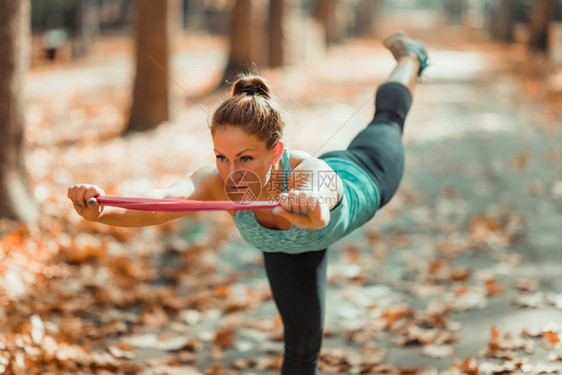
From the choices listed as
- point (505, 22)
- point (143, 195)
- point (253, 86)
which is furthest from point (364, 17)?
point (143, 195)

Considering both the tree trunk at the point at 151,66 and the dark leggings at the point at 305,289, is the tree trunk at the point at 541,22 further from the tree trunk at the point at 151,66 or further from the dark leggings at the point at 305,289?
the dark leggings at the point at 305,289

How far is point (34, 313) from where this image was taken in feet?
13.9

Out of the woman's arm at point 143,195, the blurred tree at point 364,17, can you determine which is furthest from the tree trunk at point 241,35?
the blurred tree at point 364,17

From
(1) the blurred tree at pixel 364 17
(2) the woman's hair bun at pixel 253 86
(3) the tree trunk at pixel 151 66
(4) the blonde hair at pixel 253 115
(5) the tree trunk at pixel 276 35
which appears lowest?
(4) the blonde hair at pixel 253 115

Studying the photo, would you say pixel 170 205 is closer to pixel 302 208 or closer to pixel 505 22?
pixel 302 208

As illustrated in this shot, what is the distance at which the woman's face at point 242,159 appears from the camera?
239cm

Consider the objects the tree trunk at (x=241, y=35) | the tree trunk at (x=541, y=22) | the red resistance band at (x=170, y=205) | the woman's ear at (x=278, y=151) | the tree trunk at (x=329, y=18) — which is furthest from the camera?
the tree trunk at (x=329, y=18)

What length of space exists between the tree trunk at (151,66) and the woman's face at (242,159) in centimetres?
718

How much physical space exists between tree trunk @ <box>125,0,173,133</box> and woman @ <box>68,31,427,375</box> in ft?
22.1

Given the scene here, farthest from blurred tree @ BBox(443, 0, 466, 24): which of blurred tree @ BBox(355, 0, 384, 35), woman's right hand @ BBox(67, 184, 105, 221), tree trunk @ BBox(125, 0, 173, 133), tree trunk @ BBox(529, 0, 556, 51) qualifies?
woman's right hand @ BBox(67, 184, 105, 221)

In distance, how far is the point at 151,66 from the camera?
A: 950cm

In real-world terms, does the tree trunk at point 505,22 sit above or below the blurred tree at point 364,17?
below

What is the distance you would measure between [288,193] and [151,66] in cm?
784

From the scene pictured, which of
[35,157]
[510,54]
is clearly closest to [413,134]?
[35,157]
